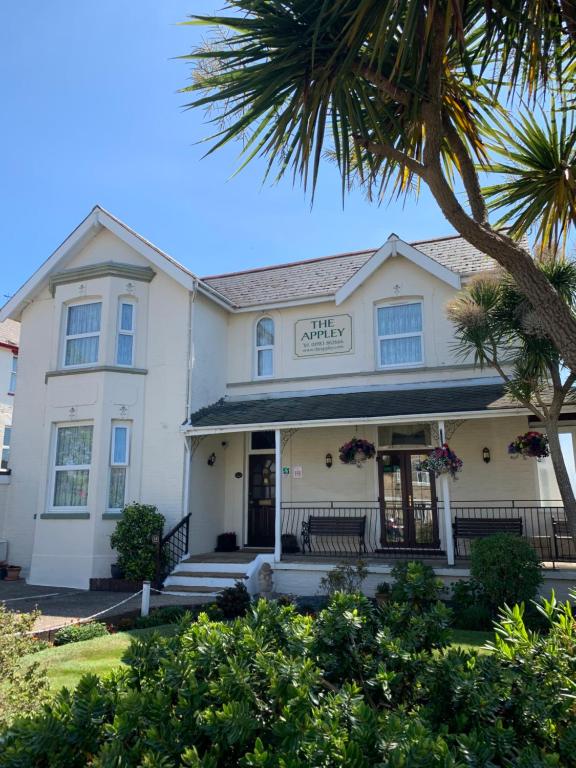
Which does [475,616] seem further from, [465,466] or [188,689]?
[188,689]

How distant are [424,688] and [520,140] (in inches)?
224

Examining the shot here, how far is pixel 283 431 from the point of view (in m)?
14.2

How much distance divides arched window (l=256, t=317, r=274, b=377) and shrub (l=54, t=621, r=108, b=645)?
8318 mm

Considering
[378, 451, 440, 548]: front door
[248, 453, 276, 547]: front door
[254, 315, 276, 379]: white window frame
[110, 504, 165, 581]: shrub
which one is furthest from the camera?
[254, 315, 276, 379]: white window frame

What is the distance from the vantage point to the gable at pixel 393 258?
45.8ft

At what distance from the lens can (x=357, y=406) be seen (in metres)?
13.1

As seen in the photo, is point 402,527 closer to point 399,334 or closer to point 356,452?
point 356,452

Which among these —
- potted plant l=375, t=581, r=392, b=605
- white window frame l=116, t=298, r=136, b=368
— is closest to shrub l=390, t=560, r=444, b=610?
potted plant l=375, t=581, r=392, b=605

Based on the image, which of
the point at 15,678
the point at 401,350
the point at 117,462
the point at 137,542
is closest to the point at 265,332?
the point at 401,350

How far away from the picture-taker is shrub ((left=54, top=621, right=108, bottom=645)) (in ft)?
28.1

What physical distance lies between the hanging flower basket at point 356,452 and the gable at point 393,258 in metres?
3.86

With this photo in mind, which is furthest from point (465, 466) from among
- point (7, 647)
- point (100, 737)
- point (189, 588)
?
point (100, 737)

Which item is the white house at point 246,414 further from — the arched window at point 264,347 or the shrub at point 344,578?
the shrub at point 344,578

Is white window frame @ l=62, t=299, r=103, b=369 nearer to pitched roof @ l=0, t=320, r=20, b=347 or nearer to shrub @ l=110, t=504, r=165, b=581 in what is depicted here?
shrub @ l=110, t=504, r=165, b=581
